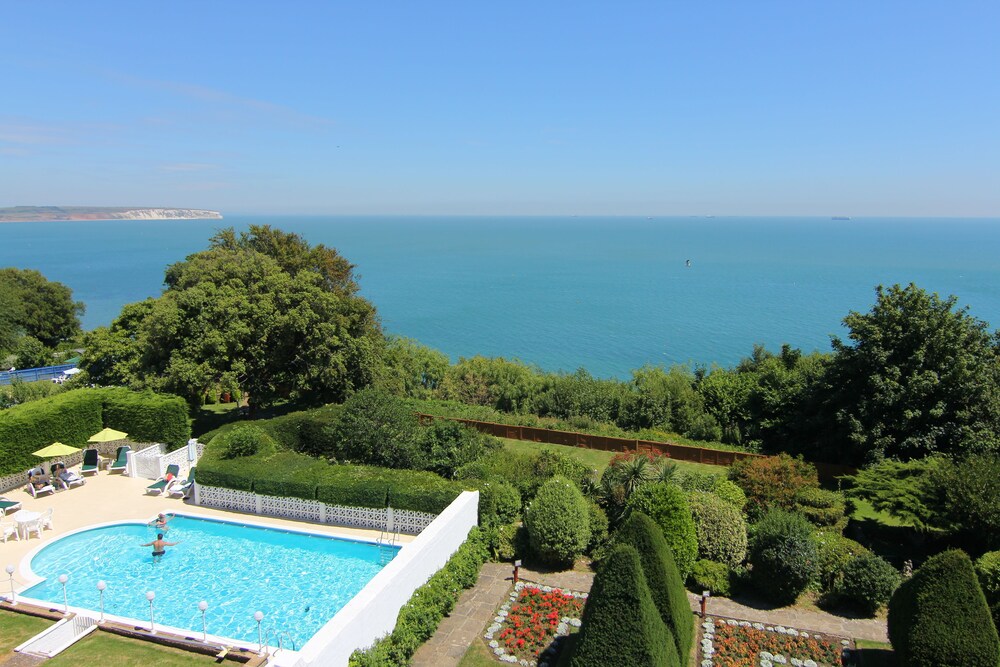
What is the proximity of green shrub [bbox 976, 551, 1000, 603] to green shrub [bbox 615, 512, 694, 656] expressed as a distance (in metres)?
5.51

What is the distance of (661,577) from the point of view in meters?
9.41

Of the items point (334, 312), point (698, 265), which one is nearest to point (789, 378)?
point (334, 312)

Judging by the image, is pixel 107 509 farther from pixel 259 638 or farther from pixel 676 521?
pixel 676 521

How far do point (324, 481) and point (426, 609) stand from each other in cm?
594

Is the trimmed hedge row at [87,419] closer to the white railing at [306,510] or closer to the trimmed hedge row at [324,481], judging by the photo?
the trimmed hedge row at [324,481]

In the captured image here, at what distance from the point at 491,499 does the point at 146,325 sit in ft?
49.2

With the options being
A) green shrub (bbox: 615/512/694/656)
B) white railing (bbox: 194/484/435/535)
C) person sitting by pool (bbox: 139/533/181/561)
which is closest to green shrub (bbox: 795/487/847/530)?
green shrub (bbox: 615/512/694/656)

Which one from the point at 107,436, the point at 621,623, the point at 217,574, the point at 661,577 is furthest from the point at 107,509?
the point at 621,623

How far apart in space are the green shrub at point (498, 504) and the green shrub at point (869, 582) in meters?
7.28

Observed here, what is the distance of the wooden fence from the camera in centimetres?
2091

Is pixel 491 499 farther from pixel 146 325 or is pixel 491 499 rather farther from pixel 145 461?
pixel 146 325

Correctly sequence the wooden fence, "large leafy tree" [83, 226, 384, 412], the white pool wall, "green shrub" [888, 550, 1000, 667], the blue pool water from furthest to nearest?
"large leafy tree" [83, 226, 384, 412], the wooden fence, the blue pool water, the white pool wall, "green shrub" [888, 550, 1000, 667]

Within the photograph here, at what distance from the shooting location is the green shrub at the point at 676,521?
505 inches

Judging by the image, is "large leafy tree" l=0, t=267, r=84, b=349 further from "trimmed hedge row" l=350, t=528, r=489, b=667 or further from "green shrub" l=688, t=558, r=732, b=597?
"green shrub" l=688, t=558, r=732, b=597
